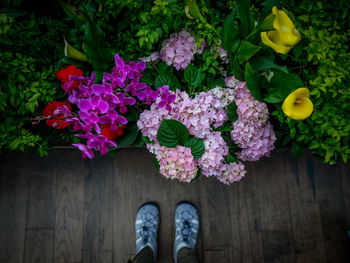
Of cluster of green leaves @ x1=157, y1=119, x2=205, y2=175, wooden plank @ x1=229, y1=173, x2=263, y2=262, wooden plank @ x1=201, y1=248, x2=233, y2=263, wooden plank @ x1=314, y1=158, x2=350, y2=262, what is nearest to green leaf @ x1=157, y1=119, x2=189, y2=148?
cluster of green leaves @ x1=157, y1=119, x2=205, y2=175

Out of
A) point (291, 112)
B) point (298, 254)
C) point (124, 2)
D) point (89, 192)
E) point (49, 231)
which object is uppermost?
point (124, 2)

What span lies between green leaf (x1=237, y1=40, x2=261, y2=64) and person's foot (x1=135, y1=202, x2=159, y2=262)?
97 cm

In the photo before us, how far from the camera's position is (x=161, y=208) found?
1478 millimetres

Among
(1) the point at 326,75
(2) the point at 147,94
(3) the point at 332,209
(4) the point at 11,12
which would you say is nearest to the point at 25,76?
(4) the point at 11,12

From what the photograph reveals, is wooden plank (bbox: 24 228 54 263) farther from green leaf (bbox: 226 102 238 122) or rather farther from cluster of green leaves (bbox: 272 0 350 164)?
cluster of green leaves (bbox: 272 0 350 164)

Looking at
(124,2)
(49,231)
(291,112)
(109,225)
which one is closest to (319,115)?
(291,112)

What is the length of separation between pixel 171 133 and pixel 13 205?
1223mm

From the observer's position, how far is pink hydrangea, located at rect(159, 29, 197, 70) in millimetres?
938

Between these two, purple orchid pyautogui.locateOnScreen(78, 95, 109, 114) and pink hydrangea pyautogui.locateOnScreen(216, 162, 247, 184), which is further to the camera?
pink hydrangea pyautogui.locateOnScreen(216, 162, 247, 184)

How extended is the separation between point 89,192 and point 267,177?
108cm

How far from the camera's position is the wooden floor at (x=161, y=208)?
1439 mm

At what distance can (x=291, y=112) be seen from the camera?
742mm

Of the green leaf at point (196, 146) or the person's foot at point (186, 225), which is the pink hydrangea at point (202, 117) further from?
the person's foot at point (186, 225)

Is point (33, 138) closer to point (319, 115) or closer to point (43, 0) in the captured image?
point (43, 0)
